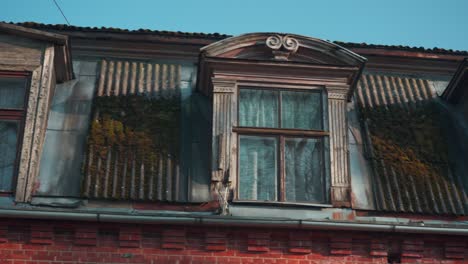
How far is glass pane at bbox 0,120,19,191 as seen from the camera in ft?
37.3

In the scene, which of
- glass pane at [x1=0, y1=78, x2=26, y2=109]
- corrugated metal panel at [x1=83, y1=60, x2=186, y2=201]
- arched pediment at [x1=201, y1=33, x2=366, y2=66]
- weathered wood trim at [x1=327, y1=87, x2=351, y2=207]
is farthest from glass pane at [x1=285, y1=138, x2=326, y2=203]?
glass pane at [x1=0, y1=78, x2=26, y2=109]

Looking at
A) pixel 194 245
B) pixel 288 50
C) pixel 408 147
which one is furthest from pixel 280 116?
pixel 194 245

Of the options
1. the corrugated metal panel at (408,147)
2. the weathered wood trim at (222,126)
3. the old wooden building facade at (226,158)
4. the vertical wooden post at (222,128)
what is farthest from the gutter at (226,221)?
the weathered wood trim at (222,126)

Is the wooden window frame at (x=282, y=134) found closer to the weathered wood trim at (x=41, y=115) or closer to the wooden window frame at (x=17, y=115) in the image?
the weathered wood trim at (x=41, y=115)

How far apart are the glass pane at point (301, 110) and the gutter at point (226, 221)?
68.2 inches

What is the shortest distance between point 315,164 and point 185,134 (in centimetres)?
191

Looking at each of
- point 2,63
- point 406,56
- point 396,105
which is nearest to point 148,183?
point 2,63

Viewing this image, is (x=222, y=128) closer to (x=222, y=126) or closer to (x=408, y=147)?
(x=222, y=126)

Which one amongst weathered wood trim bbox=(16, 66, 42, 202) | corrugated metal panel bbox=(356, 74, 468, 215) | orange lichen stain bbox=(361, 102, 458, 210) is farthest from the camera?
orange lichen stain bbox=(361, 102, 458, 210)

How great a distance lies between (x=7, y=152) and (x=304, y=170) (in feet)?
13.3

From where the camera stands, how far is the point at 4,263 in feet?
34.7

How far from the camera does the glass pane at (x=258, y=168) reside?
37.7ft

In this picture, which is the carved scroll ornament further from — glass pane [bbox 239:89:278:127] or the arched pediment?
glass pane [bbox 239:89:278:127]

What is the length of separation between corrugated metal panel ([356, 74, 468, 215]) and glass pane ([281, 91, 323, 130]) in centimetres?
90
